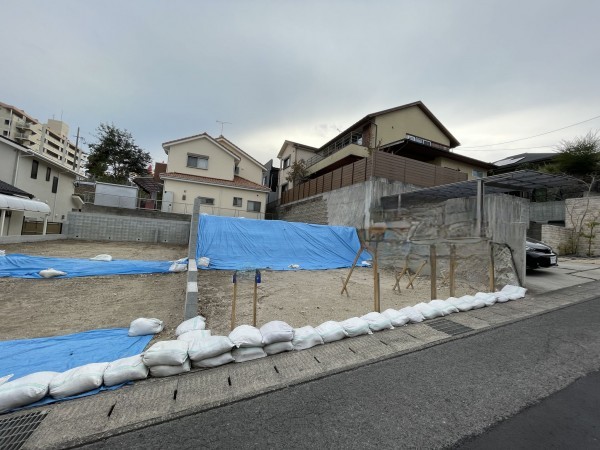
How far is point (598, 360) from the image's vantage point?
273 centimetres

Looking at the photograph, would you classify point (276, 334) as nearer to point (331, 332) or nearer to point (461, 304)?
point (331, 332)

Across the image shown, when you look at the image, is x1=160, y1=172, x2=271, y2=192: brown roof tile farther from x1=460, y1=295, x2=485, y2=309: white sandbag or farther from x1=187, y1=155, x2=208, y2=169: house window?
x1=460, y1=295, x2=485, y2=309: white sandbag

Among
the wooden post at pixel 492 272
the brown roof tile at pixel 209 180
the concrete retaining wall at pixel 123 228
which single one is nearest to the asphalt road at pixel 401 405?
the wooden post at pixel 492 272

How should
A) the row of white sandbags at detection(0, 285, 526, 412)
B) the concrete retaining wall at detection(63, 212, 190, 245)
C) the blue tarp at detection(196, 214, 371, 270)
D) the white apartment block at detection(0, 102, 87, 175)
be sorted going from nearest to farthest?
the row of white sandbags at detection(0, 285, 526, 412)
the blue tarp at detection(196, 214, 371, 270)
the concrete retaining wall at detection(63, 212, 190, 245)
the white apartment block at detection(0, 102, 87, 175)

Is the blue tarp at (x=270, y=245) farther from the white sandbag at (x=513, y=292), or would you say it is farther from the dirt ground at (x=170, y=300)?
the white sandbag at (x=513, y=292)

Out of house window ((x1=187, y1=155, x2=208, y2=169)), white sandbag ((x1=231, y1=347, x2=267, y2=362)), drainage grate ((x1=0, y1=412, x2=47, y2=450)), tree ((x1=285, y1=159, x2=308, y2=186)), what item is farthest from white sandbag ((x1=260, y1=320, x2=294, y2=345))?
house window ((x1=187, y1=155, x2=208, y2=169))

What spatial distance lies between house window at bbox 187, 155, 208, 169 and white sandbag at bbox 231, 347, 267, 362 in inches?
673

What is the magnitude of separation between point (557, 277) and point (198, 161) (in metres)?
18.4

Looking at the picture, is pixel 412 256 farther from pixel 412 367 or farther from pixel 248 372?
pixel 248 372

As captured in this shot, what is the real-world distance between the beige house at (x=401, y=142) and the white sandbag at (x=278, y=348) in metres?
12.8

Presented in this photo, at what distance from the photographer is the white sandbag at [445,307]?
13.3 feet

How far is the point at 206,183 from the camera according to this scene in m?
16.7

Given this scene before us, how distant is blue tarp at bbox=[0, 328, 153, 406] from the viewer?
7.96 ft

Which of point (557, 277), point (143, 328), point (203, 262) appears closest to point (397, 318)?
point (143, 328)
